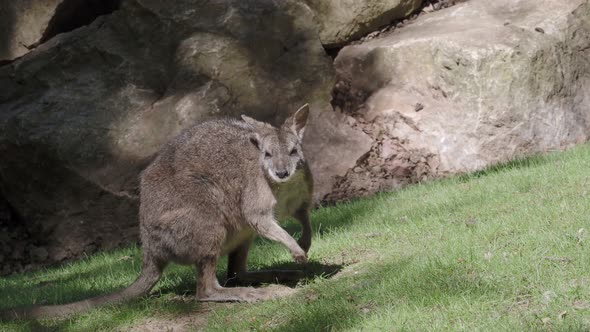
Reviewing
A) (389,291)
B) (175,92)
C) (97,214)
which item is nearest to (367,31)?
(175,92)

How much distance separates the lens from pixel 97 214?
1025 cm

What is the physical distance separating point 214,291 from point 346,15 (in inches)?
239

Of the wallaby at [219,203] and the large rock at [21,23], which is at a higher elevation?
the large rock at [21,23]

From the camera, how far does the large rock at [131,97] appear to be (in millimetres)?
10266

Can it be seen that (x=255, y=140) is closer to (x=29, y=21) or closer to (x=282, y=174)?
(x=282, y=174)

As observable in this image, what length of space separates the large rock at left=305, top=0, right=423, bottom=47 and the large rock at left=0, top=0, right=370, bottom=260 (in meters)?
0.40

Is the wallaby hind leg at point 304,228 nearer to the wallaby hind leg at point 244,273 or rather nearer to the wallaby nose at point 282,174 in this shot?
the wallaby hind leg at point 244,273

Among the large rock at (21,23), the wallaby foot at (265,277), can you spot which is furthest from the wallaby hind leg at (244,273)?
the large rock at (21,23)

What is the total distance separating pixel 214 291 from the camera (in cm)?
645

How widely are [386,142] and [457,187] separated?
6.92ft

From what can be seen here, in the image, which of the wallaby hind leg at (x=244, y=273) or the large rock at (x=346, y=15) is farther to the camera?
the large rock at (x=346, y=15)

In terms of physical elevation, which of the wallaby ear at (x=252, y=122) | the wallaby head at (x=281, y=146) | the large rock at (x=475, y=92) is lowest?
the large rock at (x=475, y=92)

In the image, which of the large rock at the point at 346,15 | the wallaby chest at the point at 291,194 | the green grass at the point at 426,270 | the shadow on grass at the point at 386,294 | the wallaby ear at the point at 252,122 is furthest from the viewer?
the large rock at the point at 346,15

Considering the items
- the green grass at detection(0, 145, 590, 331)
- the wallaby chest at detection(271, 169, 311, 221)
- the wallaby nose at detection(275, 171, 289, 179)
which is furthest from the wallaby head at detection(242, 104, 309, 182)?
the green grass at detection(0, 145, 590, 331)
